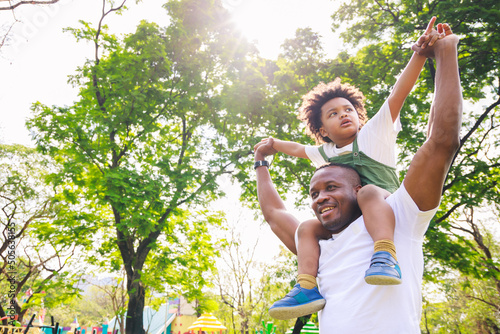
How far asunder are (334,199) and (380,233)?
215 millimetres

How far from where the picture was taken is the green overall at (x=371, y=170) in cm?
160

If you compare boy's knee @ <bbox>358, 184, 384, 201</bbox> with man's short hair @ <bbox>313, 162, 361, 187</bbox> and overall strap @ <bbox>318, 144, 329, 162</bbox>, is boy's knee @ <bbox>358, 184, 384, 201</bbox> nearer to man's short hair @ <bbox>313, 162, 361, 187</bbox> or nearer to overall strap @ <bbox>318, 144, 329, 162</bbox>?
man's short hair @ <bbox>313, 162, 361, 187</bbox>

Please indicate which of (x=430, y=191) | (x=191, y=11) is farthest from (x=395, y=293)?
(x=191, y=11)

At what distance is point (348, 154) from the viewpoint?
1755 millimetres

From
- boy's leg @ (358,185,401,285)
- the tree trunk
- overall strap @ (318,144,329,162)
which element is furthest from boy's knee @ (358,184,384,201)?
the tree trunk

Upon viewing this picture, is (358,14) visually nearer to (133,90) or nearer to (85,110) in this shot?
(133,90)

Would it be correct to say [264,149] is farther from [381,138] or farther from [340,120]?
[381,138]

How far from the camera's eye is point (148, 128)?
10.8 meters

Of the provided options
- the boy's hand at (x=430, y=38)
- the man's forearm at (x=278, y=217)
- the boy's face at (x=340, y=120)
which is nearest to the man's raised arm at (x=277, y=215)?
the man's forearm at (x=278, y=217)

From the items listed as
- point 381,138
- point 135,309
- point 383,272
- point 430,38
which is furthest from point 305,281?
point 135,309

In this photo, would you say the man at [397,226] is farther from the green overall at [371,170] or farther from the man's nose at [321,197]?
the green overall at [371,170]

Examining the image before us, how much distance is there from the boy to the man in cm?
5

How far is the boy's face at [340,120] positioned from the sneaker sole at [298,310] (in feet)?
3.08

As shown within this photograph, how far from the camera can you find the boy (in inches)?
47.5
